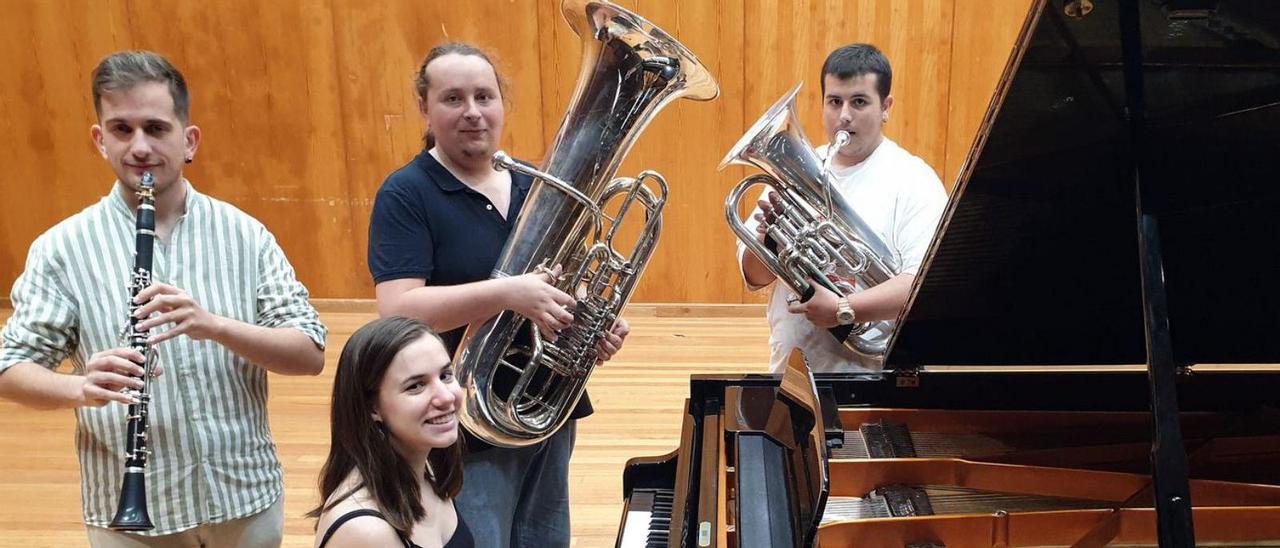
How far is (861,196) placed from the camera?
236 centimetres

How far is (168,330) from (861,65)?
172 cm

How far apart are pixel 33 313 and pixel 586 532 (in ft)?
6.02

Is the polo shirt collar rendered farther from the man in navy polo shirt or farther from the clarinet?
the clarinet

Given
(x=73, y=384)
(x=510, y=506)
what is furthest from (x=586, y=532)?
(x=73, y=384)

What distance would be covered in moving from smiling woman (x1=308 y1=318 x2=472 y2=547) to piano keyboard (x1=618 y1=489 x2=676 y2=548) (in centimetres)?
42

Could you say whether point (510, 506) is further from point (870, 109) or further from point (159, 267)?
point (870, 109)

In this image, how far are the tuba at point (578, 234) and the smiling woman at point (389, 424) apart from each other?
453 millimetres

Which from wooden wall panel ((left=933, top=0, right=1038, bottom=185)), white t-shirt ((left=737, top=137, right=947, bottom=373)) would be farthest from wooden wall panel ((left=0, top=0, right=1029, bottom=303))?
white t-shirt ((left=737, top=137, right=947, bottom=373))

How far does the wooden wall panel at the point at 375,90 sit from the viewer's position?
201 inches

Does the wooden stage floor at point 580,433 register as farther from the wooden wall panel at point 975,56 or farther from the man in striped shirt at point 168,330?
the wooden wall panel at point 975,56

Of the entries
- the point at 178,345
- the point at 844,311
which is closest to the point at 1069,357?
the point at 844,311

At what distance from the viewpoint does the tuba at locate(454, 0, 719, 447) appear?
1.88 metres

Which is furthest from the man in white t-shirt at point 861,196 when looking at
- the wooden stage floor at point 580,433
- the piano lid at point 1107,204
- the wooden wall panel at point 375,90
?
the wooden wall panel at point 375,90

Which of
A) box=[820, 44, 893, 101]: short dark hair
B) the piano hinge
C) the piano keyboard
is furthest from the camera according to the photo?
box=[820, 44, 893, 101]: short dark hair
